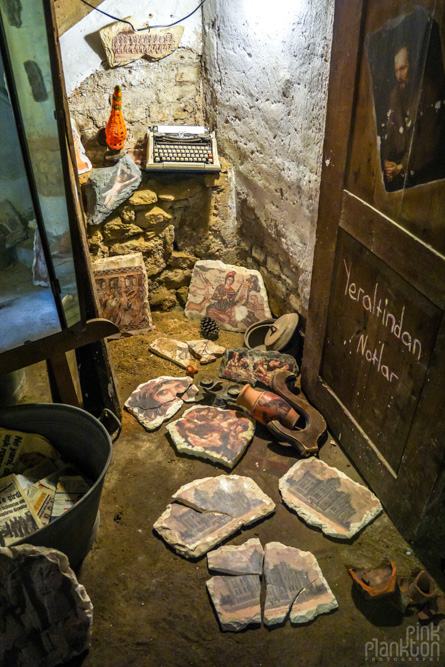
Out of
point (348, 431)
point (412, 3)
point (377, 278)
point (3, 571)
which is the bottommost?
point (348, 431)

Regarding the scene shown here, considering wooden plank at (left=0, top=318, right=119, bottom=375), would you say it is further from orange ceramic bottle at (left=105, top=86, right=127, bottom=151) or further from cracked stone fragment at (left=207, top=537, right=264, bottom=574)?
orange ceramic bottle at (left=105, top=86, right=127, bottom=151)

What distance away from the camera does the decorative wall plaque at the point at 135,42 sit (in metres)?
3.89

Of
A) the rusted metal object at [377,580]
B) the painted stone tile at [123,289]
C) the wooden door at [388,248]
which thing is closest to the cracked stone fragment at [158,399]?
the painted stone tile at [123,289]

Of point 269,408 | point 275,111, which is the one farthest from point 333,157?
point 269,408

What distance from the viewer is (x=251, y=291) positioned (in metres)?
4.27

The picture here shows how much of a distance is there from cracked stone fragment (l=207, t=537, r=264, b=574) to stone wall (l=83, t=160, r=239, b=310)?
2479 mm

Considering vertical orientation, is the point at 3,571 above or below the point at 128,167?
below

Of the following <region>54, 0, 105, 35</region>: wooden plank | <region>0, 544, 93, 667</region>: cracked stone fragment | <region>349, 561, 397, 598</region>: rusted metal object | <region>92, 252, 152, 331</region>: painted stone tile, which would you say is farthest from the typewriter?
<region>349, 561, 397, 598</region>: rusted metal object

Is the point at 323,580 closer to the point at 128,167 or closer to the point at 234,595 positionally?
the point at 234,595

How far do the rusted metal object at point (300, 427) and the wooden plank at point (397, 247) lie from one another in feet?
3.90

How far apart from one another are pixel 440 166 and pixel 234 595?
6.99 feet

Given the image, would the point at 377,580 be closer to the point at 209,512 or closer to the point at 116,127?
the point at 209,512

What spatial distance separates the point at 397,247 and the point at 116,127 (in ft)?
8.57

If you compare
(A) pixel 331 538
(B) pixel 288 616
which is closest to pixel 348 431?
(A) pixel 331 538
